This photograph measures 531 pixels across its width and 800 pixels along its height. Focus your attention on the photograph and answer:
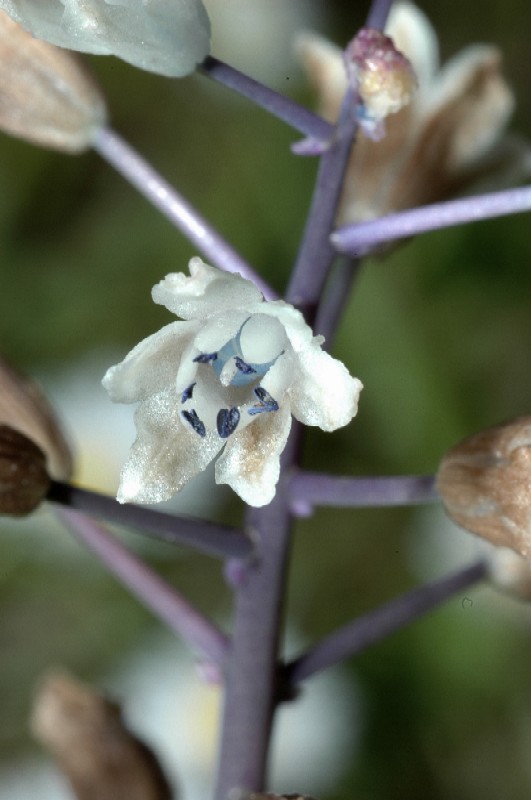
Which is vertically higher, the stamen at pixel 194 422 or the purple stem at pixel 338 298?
the purple stem at pixel 338 298

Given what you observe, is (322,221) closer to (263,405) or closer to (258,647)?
(263,405)

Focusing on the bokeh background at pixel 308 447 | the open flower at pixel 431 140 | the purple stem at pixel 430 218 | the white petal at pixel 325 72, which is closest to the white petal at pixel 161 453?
the purple stem at pixel 430 218

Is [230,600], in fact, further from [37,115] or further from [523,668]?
[37,115]

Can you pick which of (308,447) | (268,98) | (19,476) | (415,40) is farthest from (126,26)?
(308,447)

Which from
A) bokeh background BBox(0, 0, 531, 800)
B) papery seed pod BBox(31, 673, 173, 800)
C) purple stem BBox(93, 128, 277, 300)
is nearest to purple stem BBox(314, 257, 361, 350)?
purple stem BBox(93, 128, 277, 300)

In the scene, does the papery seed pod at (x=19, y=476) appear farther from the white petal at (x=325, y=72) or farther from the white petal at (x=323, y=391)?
the white petal at (x=325, y=72)

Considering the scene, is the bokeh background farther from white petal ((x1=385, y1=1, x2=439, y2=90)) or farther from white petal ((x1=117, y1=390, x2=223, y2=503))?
white petal ((x1=117, y1=390, x2=223, y2=503))
